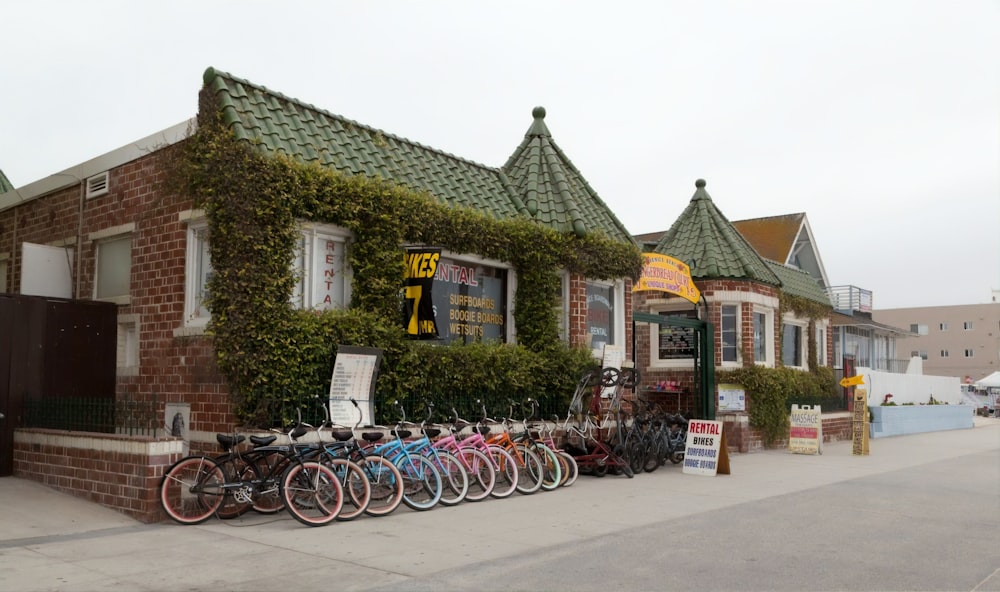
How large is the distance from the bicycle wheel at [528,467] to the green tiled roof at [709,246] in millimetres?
9625

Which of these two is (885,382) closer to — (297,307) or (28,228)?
(297,307)

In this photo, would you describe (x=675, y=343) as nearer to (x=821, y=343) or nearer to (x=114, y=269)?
(x=821, y=343)

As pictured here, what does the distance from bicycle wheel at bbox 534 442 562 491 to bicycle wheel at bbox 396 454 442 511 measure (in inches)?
86.4

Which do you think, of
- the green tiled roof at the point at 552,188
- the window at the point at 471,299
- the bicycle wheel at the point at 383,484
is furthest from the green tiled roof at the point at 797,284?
the bicycle wheel at the point at 383,484

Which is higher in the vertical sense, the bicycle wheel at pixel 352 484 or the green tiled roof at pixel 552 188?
the green tiled roof at pixel 552 188

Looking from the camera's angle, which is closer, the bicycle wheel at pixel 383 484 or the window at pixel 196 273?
the bicycle wheel at pixel 383 484

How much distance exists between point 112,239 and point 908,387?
1091 inches

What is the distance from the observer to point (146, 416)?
9578 millimetres

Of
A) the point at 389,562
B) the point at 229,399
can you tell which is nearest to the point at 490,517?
the point at 389,562

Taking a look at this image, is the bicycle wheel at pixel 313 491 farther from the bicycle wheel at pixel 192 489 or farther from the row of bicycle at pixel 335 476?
the bicycle wheel at pixel 192 489

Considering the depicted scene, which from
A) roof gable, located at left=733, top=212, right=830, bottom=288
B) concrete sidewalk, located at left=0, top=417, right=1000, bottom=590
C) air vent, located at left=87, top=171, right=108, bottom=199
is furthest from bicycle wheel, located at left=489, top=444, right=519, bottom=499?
roof gable, located at left=733, top=212, right=830, bottom=288

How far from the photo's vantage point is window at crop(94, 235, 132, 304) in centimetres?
1240

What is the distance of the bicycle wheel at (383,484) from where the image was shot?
9.52 metres

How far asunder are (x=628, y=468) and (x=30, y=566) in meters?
8.69
